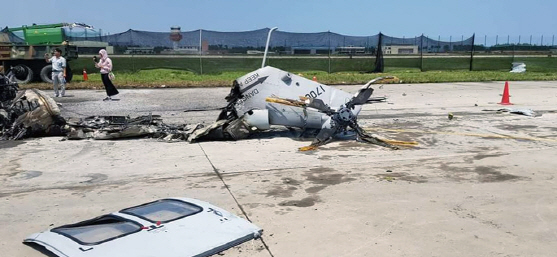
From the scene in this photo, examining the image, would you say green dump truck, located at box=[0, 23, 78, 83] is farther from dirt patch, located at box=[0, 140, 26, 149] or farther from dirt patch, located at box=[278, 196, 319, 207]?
dirt patch, located at box=[278, 196, 319, 207]

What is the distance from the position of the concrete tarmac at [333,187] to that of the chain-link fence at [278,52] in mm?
16817

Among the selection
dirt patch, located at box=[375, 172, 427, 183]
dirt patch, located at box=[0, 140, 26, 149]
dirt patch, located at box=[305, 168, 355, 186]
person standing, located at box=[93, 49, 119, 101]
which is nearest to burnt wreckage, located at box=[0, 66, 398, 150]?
dirt patch, located at box=[0, 140, 26, 149]

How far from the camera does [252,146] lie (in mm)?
8336

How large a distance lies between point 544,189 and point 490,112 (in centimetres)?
721

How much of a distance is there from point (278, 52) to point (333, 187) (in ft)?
79.0

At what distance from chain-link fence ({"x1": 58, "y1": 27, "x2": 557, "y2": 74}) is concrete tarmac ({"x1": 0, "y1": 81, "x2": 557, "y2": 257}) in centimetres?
1682

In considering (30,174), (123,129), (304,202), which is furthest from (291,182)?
(123,129)

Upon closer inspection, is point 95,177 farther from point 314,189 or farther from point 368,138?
point 368,138

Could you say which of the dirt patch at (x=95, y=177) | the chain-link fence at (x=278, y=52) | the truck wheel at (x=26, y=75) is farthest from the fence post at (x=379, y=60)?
the dirt patch at (x=95, y=177)

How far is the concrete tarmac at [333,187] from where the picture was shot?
430 cm

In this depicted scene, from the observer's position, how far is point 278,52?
2938 cm

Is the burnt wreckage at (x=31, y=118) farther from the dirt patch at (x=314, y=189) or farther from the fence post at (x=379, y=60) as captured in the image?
the fence post at (x=379, y=60)

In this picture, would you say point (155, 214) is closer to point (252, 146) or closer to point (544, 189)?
point (252, 146)

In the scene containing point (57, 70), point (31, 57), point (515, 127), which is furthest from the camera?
point (31, 57)
